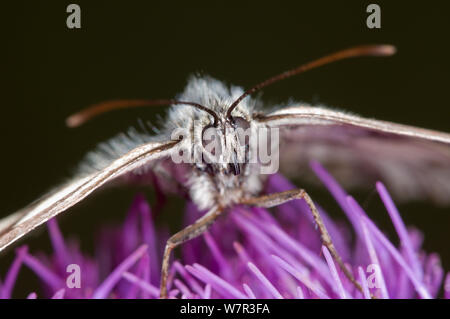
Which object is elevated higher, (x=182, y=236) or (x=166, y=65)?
(x=166, y=65)

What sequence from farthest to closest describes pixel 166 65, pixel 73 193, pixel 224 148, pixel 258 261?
pixel 166 65 < pixel 258 261 < pixel 224 148 < pixel 73 193

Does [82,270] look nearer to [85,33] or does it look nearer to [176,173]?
[176,173]

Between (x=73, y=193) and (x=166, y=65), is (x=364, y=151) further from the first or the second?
(x=166, y=65)

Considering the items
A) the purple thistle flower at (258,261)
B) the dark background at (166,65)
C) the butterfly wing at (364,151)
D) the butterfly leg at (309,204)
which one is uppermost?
the dark background at (166,65)

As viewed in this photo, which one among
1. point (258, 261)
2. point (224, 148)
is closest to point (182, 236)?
point (224, 148)

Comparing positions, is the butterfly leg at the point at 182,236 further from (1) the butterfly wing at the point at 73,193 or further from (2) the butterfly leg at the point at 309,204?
(1) the butterfly wing at the point at 73,193

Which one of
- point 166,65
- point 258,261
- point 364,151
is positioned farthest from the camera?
point 166,65

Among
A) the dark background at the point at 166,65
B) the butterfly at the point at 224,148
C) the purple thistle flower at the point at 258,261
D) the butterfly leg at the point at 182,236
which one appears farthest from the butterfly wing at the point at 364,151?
the dark background at the point at 166,65
